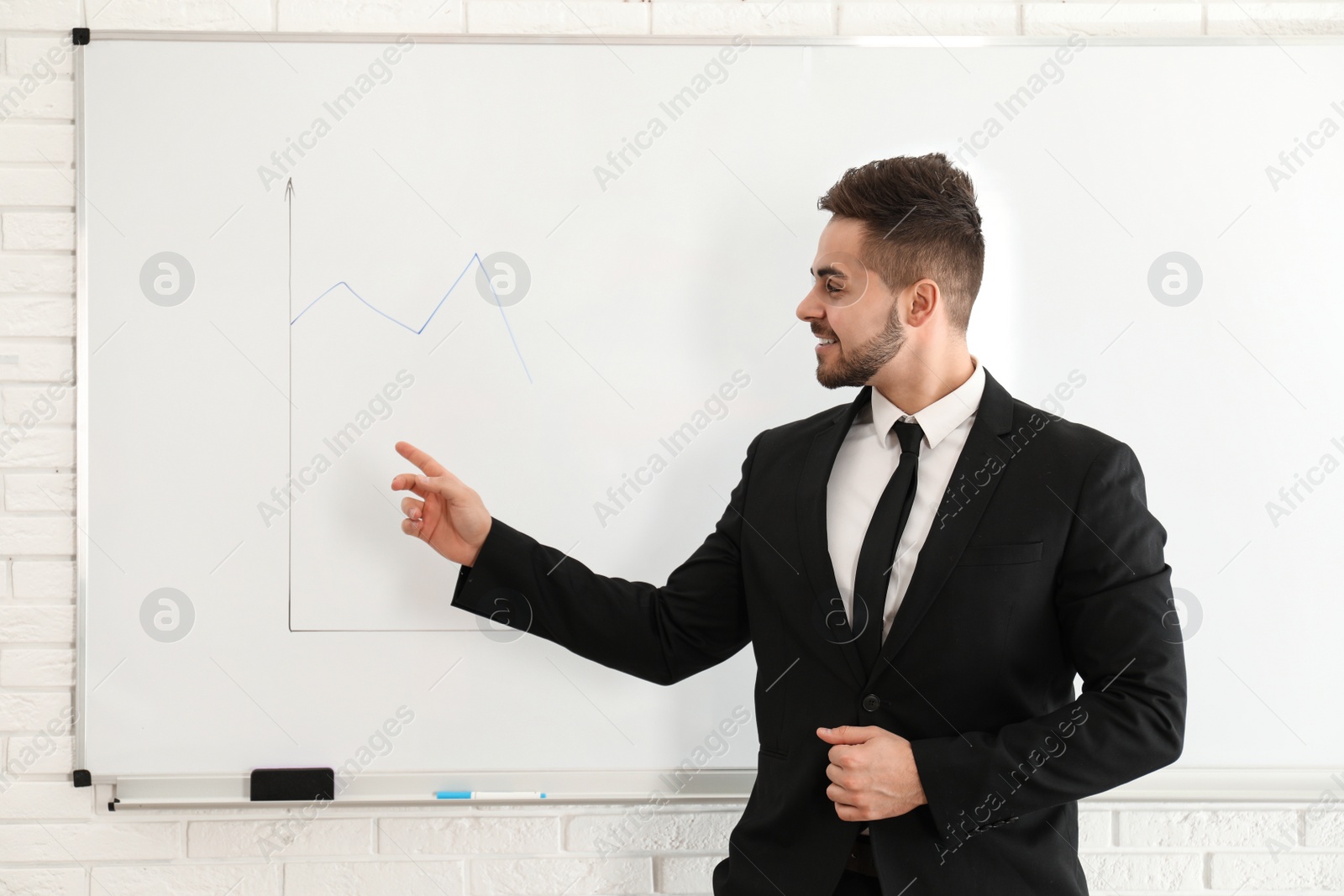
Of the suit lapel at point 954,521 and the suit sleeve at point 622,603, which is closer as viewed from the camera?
the suit lapel at point 954,521

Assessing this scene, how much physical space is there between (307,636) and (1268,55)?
1.73 metres

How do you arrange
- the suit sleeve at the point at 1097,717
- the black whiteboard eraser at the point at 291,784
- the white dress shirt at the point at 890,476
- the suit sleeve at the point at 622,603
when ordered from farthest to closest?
the black whiteboard eraser at the point at 291,784
the suit sleeve at the point at 622,603
the white dress shirt at the point at 890,476
the suit sleeve at the point at 1097,717

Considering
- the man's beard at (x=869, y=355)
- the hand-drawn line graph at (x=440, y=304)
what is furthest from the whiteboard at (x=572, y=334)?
the man's beard at (x=869, y=355)

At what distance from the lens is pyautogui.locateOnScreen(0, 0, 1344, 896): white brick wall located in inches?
53.8

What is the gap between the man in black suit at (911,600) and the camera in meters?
0.96

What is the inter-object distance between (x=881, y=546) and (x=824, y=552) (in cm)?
7

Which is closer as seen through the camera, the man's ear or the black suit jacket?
the black suit jacket

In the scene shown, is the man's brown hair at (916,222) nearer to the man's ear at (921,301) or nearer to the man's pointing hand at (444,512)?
the man's ear at (921,301)

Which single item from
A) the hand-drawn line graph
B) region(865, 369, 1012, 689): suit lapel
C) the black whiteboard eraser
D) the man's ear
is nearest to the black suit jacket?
region(865, 369, 1012, 689): suit lapel

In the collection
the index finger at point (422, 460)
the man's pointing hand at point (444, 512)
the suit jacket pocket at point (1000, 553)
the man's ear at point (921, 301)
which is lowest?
the suit jacket pocket at point (1000, 553)

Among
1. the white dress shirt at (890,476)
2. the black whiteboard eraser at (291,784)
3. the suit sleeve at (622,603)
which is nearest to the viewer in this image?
the white dress shirt at (890,476)

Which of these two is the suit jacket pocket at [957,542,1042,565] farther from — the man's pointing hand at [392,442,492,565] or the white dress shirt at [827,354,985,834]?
the man's pointing hand at [392,442,492,565]

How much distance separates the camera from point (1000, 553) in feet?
3.28

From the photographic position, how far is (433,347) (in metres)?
1.38
